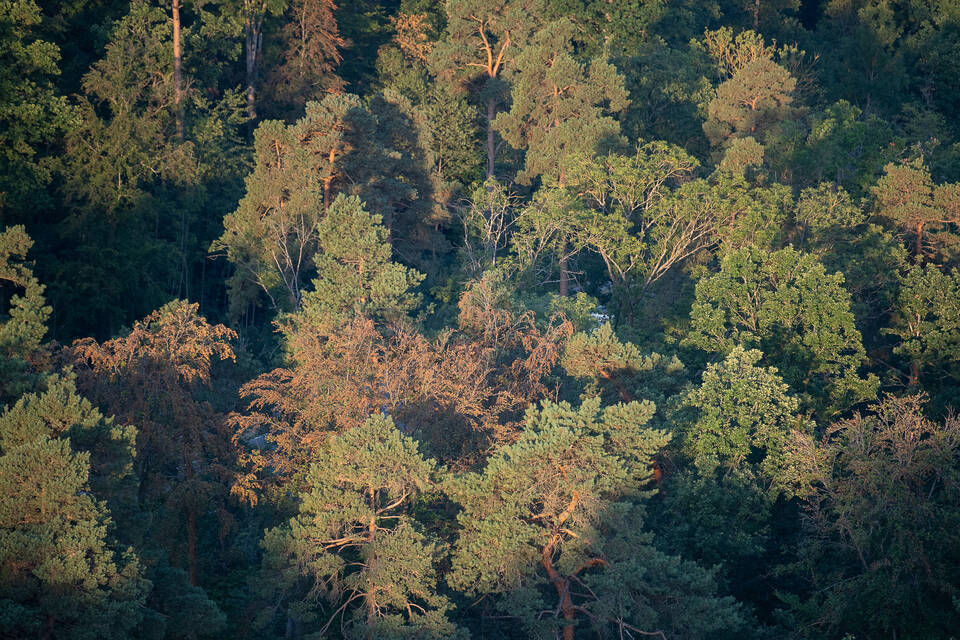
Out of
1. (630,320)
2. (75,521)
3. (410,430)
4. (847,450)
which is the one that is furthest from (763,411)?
(75,521)

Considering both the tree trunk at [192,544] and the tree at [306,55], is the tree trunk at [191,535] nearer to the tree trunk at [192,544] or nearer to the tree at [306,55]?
the tree trunk at [192,544]

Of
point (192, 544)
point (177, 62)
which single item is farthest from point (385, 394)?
point (177, 62)

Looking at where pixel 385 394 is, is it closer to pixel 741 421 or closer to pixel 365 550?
pixel 365 550

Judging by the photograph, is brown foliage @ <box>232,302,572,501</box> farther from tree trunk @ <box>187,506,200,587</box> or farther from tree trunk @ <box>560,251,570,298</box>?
tree trunk @ <box>560,251,570,298</box>

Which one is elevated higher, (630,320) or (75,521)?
(75,521)

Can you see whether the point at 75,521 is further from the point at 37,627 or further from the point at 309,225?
the point at 309,225

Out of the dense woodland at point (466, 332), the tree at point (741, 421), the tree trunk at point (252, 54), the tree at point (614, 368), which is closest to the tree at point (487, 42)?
the dense woodland at point (466, 332)

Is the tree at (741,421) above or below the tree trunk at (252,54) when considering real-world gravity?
above
